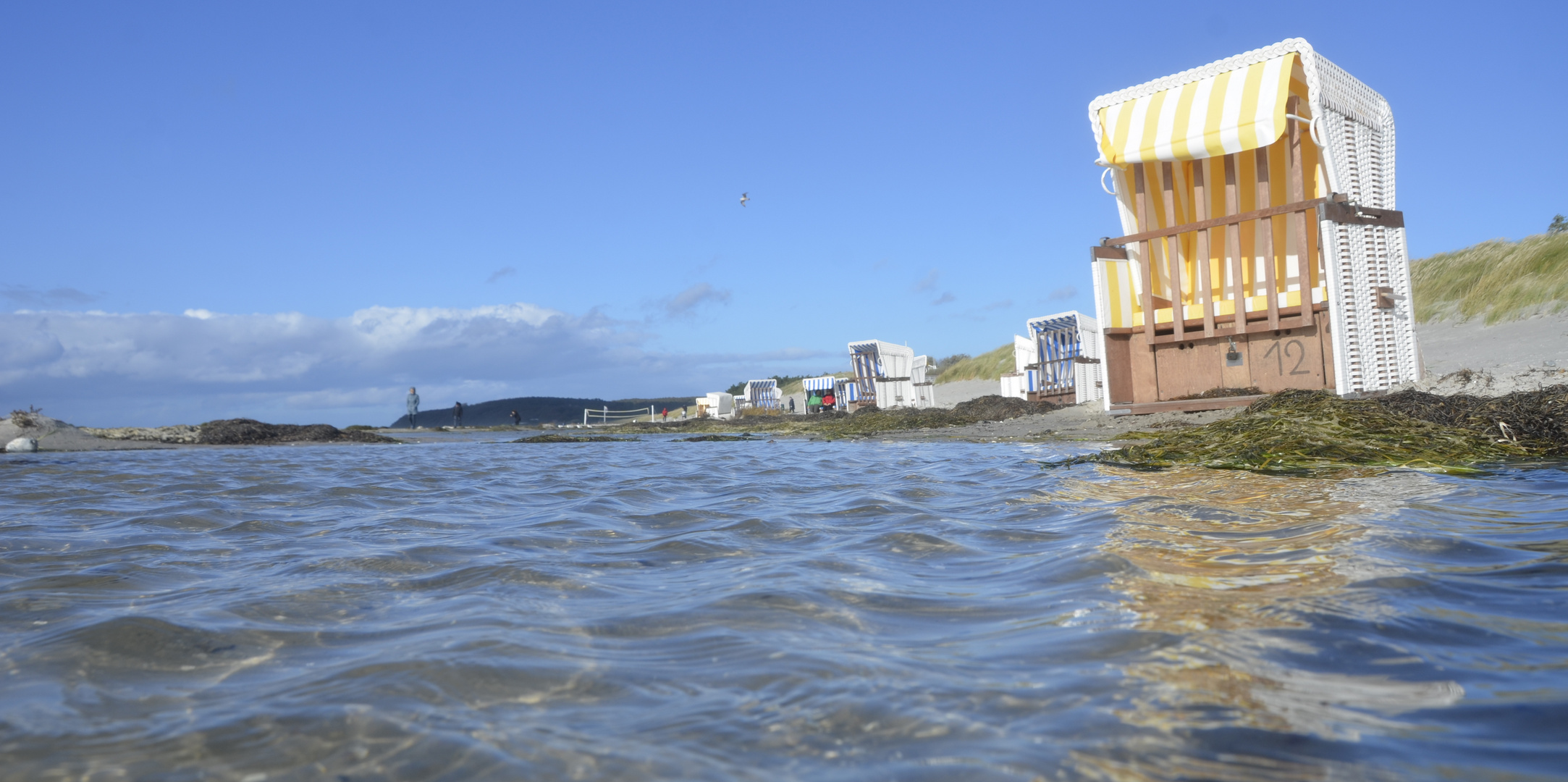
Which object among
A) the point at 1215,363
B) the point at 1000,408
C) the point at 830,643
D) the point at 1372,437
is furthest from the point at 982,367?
the point at 830,643

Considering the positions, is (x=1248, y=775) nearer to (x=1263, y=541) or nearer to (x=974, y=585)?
(x=974, y=585)

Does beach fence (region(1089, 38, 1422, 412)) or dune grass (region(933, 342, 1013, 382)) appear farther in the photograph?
dune grass (region(933, 342, 1013, 382))

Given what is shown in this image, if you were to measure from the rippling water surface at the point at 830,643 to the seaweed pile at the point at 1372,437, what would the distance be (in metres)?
0.69

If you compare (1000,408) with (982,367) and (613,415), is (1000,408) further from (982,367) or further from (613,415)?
(982,367)

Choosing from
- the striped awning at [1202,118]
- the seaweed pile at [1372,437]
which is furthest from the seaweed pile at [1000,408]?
the seaweed pile at [1372,437]

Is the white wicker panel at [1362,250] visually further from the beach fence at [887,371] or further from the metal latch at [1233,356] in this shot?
the beach fence at [887,371]

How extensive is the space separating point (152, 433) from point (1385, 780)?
62.1 feet

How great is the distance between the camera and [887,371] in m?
25.0

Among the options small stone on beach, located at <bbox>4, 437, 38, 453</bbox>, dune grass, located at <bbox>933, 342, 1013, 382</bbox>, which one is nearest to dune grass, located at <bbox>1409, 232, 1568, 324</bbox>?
dune grass, located at <bbox>933, 342, 1013, 382</bbox>

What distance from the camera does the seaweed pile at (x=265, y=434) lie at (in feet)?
52.1

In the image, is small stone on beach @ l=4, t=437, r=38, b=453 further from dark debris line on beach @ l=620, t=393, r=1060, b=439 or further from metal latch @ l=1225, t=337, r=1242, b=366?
metal latch @ l=1225, t=337, r=1242, b=366

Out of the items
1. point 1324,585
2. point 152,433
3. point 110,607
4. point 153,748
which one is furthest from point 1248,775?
point 152,433

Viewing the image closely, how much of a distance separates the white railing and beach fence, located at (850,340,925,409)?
42.9 ft

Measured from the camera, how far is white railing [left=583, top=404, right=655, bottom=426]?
124ft
